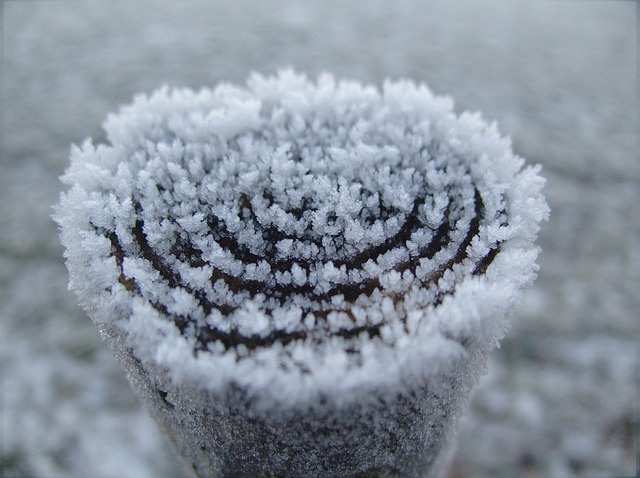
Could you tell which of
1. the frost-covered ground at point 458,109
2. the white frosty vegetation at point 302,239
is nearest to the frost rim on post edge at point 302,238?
the white frosty vegetation at point 302,239

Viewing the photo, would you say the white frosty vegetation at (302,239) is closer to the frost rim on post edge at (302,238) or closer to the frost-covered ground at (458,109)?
the frost rim on post edge at (302,238)

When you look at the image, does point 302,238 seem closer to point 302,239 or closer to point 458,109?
point 302,239

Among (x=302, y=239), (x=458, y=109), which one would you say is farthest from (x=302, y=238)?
(x=458, y=109)

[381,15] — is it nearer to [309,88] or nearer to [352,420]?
[309,88]

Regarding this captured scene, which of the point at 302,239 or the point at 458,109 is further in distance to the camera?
the point at 458,109

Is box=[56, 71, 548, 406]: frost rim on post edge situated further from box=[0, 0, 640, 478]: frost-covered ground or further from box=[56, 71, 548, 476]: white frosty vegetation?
box=[0, 0, 640, 478]: frost-covered ground

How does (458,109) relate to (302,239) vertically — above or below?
above
